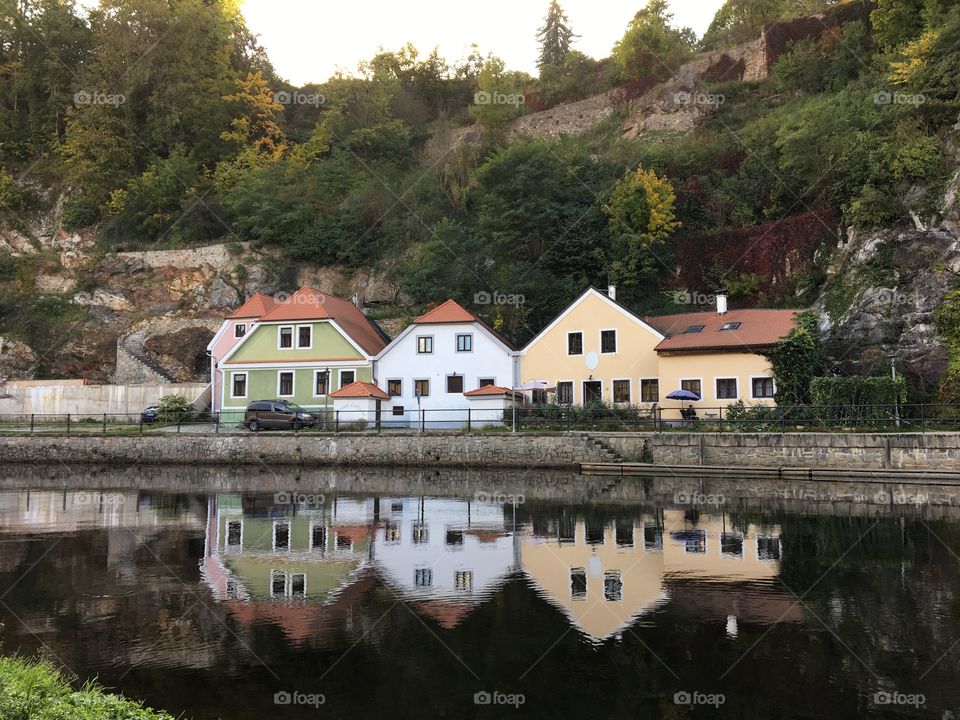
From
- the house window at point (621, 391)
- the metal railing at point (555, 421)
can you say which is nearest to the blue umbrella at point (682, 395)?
the metal railing at point (555, 421)

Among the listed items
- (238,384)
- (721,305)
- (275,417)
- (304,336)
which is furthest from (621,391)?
(238,384)

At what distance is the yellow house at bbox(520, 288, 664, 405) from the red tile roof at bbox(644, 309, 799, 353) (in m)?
1.41

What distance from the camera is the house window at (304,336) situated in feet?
151

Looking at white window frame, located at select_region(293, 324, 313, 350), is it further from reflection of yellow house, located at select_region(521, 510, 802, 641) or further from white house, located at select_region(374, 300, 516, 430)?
reflection of yellow house, located at select_region(521, 510, 802, 641)

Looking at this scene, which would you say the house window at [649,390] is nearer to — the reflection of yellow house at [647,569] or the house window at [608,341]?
the house window at [608,341]

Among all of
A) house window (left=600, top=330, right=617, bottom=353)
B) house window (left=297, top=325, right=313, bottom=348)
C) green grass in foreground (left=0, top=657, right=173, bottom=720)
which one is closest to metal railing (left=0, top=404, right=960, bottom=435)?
house window (left=600, top=330, right=617, bottom=353)

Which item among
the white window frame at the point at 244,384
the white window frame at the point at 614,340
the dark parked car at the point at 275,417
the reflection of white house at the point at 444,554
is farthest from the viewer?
the white window frame at the point at 244,384

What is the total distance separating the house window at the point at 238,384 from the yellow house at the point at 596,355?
16365 millimetres

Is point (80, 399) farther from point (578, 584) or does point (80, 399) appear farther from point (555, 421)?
point (578, 584)

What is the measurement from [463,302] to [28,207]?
39.5 m

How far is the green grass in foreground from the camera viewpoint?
6293 mm

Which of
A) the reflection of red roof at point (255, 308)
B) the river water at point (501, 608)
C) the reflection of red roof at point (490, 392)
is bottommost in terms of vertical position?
the river water at point (501, 608)

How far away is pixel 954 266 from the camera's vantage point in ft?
117

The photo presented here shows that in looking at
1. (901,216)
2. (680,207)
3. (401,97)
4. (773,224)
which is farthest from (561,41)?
(901,216)
